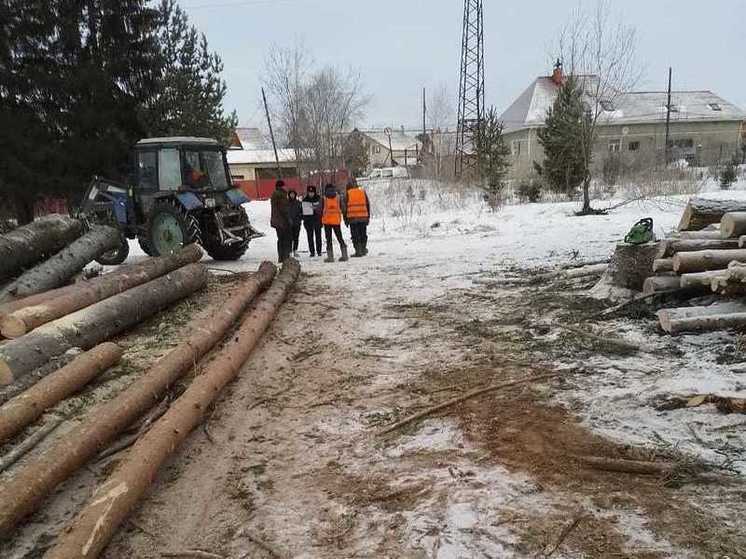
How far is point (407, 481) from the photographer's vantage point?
3199 mm

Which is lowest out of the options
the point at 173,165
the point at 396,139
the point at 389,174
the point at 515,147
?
the point at 389,174

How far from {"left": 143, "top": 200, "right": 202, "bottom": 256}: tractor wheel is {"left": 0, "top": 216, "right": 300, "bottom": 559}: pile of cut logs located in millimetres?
A: 1888

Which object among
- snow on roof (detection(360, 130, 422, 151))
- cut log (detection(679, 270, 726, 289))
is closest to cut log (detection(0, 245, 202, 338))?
cut log (detection(679, 270, 726, 289))

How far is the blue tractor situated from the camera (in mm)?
11211

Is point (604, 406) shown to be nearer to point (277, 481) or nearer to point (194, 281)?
point (277, 481)

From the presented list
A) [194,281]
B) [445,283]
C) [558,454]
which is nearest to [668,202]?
[445,283]

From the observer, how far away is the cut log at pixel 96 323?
4.79 m

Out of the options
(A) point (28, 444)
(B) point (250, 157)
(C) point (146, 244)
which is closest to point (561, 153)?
(C) point (146, 244)

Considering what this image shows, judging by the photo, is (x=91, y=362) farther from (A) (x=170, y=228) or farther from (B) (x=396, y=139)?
(B) (x=396, y=139)

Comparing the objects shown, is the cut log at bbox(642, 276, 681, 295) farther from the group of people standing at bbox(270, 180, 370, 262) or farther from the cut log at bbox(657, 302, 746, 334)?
the group of people standing at bbox(270, 180, 370, 262)

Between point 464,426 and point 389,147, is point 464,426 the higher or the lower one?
the lower one

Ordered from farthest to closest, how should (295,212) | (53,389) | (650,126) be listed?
(650,126) < (295,212) < (53,389)

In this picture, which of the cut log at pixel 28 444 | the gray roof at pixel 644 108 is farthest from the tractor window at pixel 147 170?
the gray roof at pixel 644 108

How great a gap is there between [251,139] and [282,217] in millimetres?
56871
